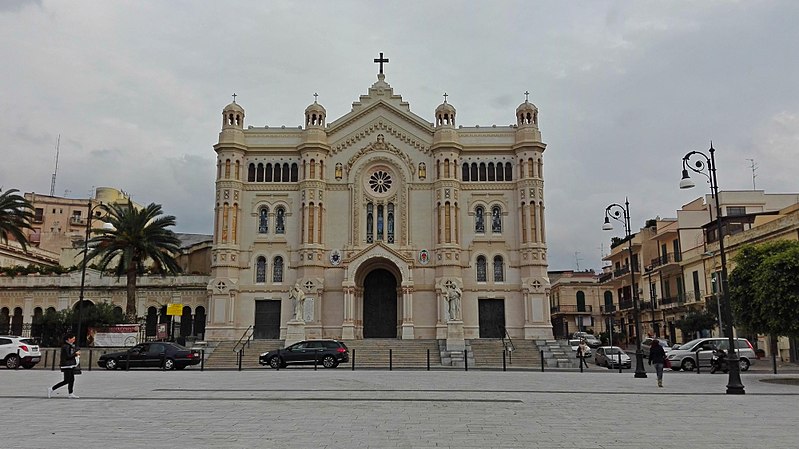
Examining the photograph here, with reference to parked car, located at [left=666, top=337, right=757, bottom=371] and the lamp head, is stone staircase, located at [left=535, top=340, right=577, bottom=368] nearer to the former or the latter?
parked car, located at [left=666, top=337, right=757, bottom=371]

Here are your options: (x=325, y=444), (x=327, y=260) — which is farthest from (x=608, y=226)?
(x=325, y=444)

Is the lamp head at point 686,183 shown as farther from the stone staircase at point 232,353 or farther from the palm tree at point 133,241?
the palm tree at point 133,241

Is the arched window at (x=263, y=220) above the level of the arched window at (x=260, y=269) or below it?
above

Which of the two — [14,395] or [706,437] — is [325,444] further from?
[14,395]

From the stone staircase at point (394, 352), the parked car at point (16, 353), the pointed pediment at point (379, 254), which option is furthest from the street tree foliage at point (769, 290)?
the parked car at point (16, 353)

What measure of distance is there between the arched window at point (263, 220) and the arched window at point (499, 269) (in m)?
15.8

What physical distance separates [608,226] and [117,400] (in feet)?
73.2

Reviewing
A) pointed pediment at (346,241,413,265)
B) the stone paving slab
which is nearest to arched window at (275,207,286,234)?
pointed pediment at (346,241,413,265)

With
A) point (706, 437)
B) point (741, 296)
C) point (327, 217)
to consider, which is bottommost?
point (706, 437)

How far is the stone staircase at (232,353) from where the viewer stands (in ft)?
122

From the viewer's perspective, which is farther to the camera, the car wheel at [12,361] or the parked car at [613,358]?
the parked car at [613,358]

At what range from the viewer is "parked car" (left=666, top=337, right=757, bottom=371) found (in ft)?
101

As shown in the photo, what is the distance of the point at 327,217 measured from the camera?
45.2 metres

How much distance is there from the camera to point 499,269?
1751 inches
